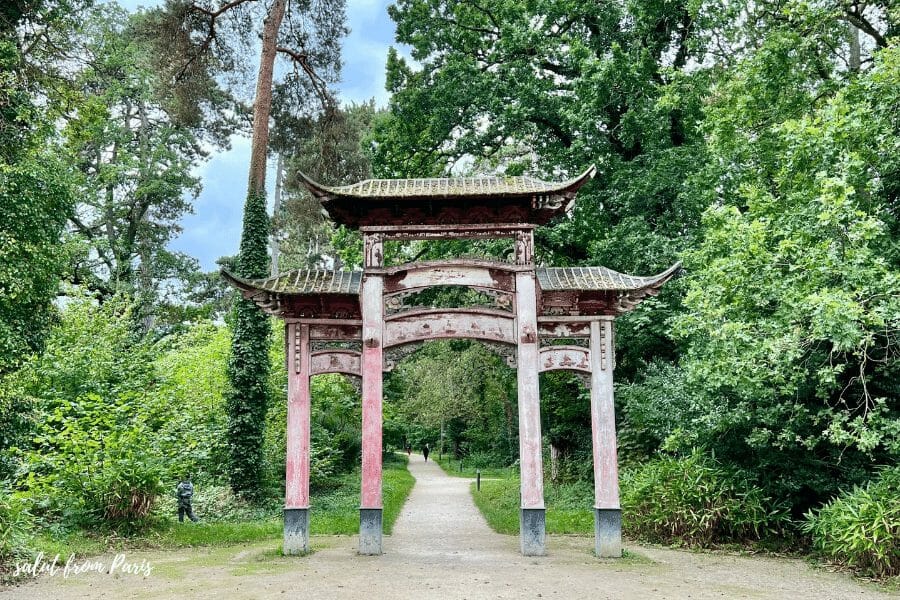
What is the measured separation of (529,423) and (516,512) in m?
6.71

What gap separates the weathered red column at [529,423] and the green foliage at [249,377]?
7.51 meters

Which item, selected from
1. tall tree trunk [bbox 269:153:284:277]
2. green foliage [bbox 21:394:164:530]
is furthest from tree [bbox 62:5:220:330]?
green foliage [bbox 21:394:164:530]

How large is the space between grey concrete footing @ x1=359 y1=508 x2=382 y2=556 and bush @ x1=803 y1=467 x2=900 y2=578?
21.7ft

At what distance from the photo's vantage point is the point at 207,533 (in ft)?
41.5

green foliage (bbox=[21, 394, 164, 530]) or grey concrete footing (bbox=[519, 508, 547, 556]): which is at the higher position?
green foliage (bbox=[21, 394, 164, 530])

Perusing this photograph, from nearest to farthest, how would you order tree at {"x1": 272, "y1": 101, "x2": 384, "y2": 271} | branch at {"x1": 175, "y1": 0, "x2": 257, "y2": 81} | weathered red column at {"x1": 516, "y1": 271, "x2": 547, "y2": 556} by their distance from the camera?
weathered red column at {"x1": 516, "y1": 271, "x2": 547, "y2": 556} < branch at {"x1": 175, "y1": 0, "x2": 257, "y2": 81} < tree at {"x1": 272, "y1": 101, "x2": 384, "y2": 271}

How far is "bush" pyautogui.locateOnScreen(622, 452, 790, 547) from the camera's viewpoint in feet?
38.3

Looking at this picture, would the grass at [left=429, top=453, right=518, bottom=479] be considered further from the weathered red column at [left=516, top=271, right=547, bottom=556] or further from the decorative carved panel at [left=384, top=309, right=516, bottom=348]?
the decorative carved panel at [left=384, top=309, right=516, bottom=348]

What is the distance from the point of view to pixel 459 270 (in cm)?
1104

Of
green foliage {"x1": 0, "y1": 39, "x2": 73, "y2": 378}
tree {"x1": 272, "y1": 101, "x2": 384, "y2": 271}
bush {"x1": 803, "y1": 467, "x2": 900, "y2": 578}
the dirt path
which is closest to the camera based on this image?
the dirt path

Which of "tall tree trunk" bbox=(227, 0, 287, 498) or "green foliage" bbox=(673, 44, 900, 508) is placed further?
"tall tree trunk" bbox=(227, 0, 287, 498)

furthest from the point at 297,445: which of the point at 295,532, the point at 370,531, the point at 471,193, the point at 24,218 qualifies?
the point at 24,218

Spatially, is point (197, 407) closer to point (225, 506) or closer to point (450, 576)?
point (225, 506)

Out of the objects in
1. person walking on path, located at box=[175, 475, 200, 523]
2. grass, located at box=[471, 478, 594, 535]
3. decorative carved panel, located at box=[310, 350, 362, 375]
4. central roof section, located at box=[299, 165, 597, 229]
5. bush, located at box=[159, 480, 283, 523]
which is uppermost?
central roof section, located at box=[299, 165, 597, 229]
